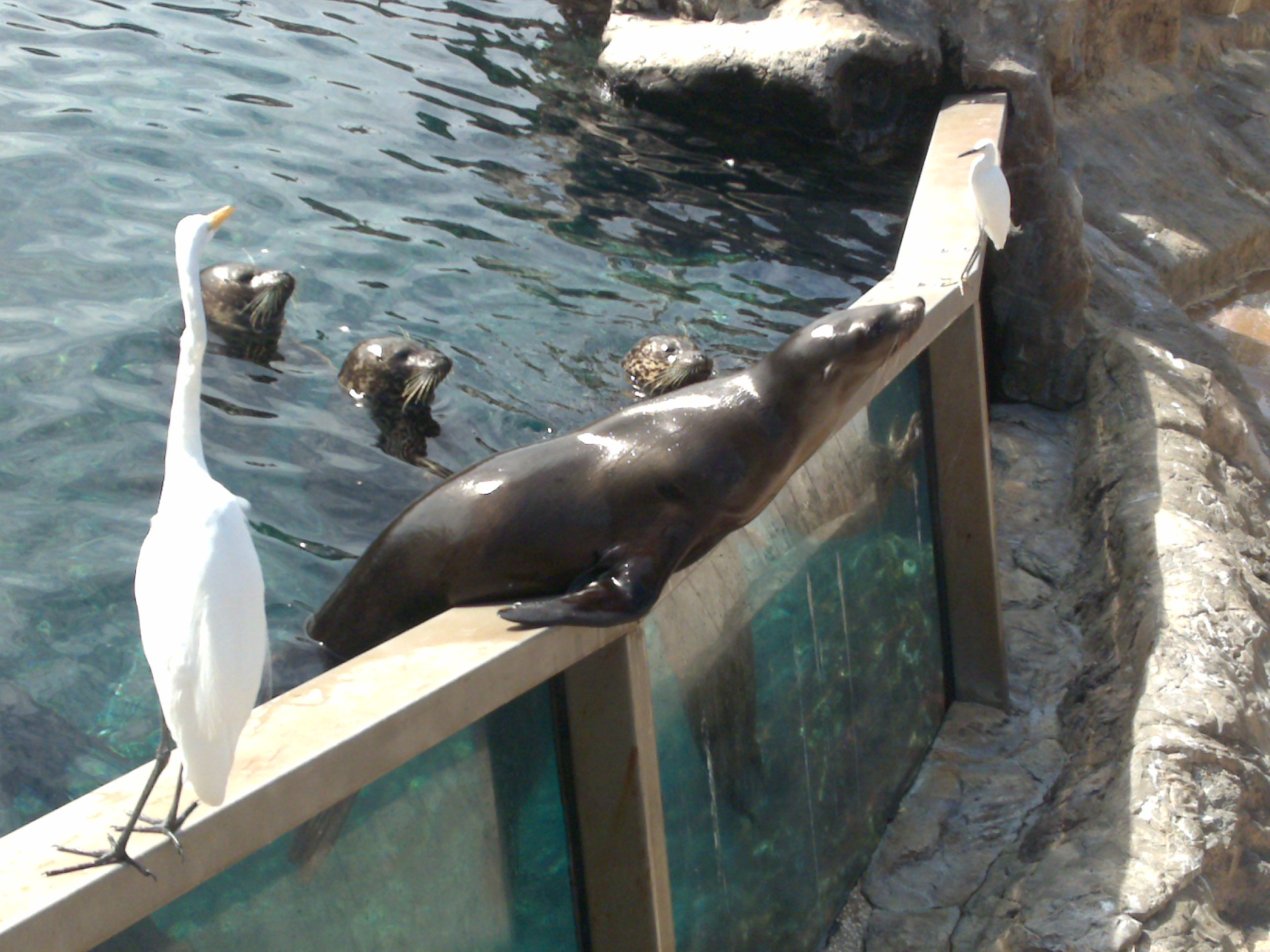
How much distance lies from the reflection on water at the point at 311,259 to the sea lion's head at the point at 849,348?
1769 millimetres

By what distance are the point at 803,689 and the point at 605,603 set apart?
104 centimetres

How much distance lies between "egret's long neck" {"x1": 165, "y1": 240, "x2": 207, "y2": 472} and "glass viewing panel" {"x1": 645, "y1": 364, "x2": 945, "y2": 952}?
3.65 feet

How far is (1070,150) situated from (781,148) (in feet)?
6.59

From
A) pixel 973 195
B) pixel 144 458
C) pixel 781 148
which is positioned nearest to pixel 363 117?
pixel 781 148

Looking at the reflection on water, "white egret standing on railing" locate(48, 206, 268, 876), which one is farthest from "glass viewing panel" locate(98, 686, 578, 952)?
the reflection on water

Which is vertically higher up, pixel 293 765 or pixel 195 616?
pixel 195 616

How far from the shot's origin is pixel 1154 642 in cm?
394

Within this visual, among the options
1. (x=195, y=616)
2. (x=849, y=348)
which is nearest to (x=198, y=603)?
(x=195, y=616)

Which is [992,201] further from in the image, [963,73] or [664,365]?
[963,73]

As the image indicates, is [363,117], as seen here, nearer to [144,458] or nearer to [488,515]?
[144,458]

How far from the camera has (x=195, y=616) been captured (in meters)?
1.68

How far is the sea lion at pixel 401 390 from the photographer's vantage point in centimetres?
554

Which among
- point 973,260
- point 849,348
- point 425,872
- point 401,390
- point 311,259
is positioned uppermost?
point 973,260

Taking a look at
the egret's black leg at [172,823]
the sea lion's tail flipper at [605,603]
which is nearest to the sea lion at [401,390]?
the sea lion's tail flipper at [605,603]
